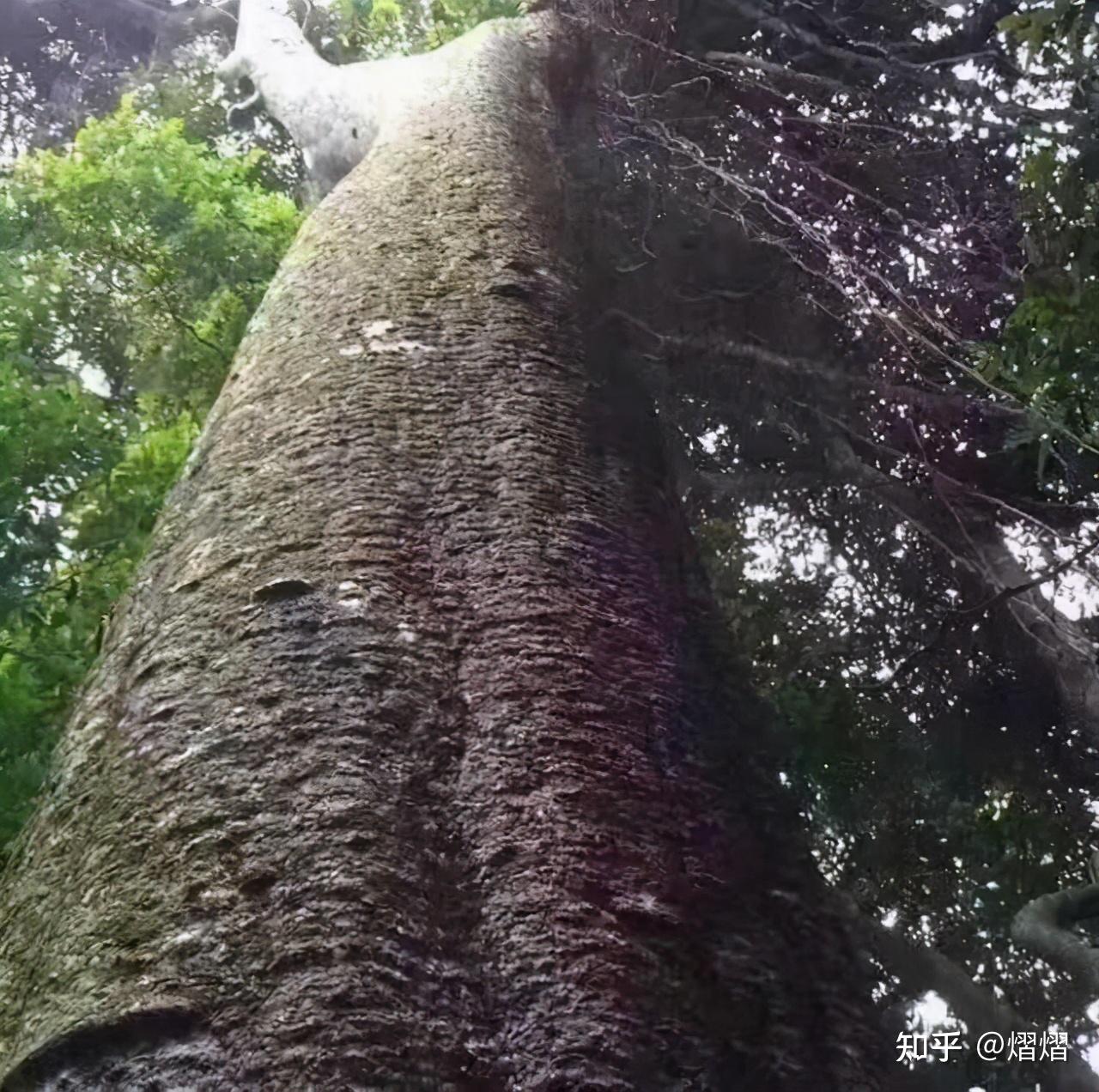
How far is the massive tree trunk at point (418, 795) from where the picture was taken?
1304 millimetres

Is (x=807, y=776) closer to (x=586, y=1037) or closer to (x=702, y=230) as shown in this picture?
(x=702, y=230)

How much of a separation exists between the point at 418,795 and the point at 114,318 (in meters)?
5.25

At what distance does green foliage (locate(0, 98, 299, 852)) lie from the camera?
3932 mm

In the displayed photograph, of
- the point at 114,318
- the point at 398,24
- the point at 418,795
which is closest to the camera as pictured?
the point at 418,795

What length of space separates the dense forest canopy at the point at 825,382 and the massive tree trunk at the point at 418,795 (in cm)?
196

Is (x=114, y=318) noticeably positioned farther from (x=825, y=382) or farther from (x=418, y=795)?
(x=418, y=795)

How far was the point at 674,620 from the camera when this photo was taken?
213 centimetres

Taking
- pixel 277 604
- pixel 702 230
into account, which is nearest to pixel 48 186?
pixel 702 230

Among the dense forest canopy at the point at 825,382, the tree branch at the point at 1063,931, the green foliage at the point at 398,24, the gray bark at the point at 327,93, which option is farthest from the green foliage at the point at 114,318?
the tree branch at the point at 1063,931

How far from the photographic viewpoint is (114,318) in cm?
607

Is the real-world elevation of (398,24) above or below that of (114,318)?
above

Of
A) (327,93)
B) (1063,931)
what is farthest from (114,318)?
(1063,931)

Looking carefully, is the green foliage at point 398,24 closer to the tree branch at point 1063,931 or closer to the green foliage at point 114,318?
the green foliage at point 114,318

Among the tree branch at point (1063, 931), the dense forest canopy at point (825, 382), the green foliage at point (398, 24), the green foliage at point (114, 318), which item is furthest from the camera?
the green foliage at point (398, 24)
